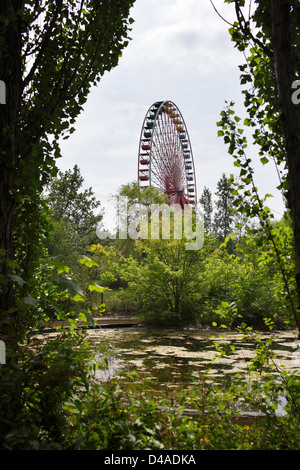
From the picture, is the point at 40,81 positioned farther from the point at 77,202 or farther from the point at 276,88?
the point at 77,202

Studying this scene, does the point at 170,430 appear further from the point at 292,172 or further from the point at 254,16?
the point at 254,16

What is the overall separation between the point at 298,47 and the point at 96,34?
58.2 inches

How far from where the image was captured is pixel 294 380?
2.11m

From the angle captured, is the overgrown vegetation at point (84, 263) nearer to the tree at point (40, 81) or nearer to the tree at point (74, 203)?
the tree at point (40, 81)

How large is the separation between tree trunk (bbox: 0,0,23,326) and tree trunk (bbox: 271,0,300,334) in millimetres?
1408

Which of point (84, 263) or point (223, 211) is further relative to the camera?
point (223, 211)

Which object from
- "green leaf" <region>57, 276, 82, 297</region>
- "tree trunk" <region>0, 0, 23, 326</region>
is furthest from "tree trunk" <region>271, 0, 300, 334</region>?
"tree trunk" <region>0, 0, 23, 326</region>

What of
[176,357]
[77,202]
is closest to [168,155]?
[77,202]

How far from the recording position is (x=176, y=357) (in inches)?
272

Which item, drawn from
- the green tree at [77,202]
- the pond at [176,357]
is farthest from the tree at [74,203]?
the pond at [176,357]

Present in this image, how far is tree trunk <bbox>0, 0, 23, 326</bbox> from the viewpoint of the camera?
6.82 ft

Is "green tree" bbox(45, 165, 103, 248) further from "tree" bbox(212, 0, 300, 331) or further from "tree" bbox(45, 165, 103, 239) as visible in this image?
"tree" bbox(212, 0, 300, 331)

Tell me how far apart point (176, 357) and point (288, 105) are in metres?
5.97

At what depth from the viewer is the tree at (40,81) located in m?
2.15
